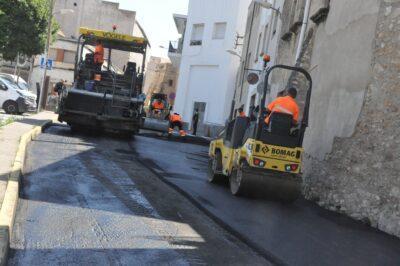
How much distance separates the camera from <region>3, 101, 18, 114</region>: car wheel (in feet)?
82.8

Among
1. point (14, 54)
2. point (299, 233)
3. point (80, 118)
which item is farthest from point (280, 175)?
point (14, 54)

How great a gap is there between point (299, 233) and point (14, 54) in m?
30.3

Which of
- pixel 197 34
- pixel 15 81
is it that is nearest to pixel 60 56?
pixel 197 34

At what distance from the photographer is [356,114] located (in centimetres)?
1056

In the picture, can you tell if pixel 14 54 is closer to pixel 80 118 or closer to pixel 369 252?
pixel 80 118

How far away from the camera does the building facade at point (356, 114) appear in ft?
30.7

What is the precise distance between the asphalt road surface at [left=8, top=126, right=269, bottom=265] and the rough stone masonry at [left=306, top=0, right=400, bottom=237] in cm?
296

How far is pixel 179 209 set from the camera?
8.29 m

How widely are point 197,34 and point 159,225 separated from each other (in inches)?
1366

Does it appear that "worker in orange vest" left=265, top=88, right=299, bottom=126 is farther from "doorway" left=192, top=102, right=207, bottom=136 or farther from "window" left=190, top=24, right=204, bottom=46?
"window" left=190, top=24, right=204, bottom=46

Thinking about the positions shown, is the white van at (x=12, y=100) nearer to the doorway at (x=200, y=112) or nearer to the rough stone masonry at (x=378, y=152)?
the doorway at (x=200, y=112)

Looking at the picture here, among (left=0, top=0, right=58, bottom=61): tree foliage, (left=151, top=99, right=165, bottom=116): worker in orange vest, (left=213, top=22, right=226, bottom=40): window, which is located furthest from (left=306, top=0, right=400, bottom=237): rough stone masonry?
(left=213, top=22, right=226, bottom=40): window

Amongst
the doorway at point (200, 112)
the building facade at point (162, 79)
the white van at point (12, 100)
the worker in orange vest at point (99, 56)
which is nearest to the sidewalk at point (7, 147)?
the worker in orange vest at point (99, 56)

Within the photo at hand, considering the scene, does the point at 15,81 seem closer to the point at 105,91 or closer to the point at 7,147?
the point at 105,91
